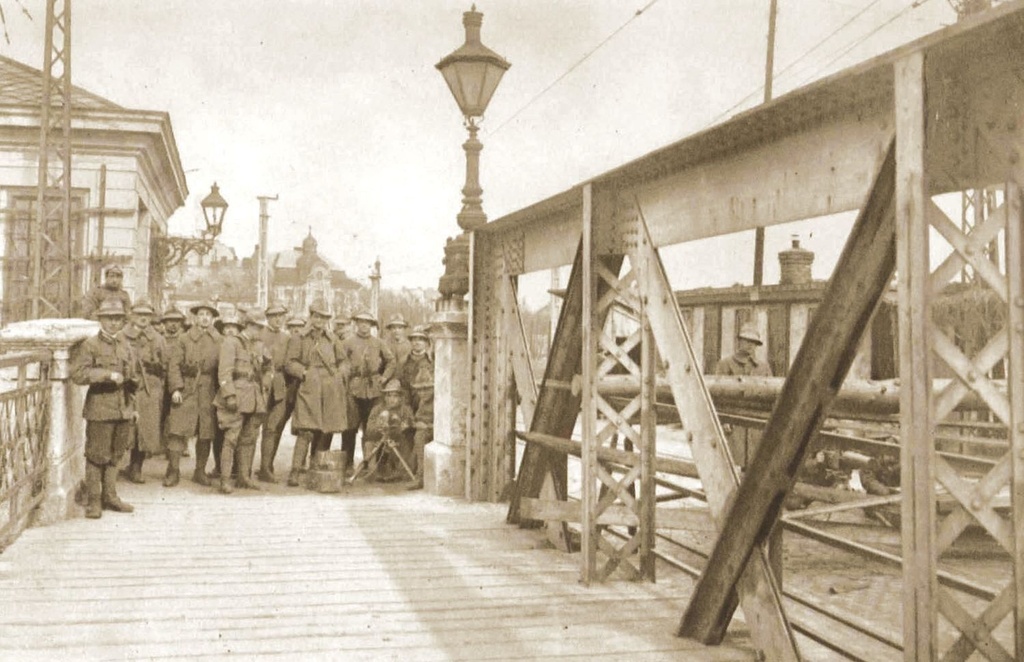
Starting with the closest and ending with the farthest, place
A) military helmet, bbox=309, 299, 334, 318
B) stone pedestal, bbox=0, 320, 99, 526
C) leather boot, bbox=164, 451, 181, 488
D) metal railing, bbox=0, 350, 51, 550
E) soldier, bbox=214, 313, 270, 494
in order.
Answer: metal railing, bbox=0, 350, 51, 550
stone pedestal, bbox=0, 320, 99, 526
soldier, bbox=214, 313, 270, 494
leather boot, bbox=164, 451, 181, 488
military helmet, bbox=309, 299, 334, 318

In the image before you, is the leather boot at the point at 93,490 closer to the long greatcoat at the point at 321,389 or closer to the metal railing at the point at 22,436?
the metal railing at the point at 22,436

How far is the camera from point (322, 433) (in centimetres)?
1142

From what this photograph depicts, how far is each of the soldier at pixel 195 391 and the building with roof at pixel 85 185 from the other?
247 inches

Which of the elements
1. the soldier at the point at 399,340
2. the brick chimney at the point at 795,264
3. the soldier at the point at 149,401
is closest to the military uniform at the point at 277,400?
the soldier at the point at 149,401

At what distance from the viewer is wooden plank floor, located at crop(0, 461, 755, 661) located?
16.2 feet

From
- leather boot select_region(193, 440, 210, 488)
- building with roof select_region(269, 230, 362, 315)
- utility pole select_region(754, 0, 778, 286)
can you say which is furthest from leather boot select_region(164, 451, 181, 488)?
building with roof select_region(269, 230, 362, 315)

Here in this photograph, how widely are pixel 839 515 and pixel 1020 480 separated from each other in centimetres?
741

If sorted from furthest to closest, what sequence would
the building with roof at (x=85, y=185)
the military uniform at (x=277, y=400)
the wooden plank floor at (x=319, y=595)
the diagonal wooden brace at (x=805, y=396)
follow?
the building with roof at (x=85, y=185)
the military uniform at (x=277, y=400)
the wooden plank floor at (x=319, y=595)
the diagonal wooden brace at (x=805, y=396)

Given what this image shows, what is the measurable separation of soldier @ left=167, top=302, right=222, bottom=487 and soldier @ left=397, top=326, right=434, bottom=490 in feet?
7.37

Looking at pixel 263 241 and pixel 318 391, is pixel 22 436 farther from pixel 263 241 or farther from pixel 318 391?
pixel 263 241

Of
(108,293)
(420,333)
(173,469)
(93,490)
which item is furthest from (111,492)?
(108,293)

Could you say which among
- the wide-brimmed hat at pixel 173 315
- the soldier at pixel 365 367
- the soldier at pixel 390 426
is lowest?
the soldier at pixel 390 426

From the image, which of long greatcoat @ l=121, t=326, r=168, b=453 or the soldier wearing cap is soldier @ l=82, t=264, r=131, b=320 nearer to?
long greatcoat @ l=121, t=326, r=168, b=453

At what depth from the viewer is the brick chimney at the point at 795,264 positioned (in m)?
21.4
